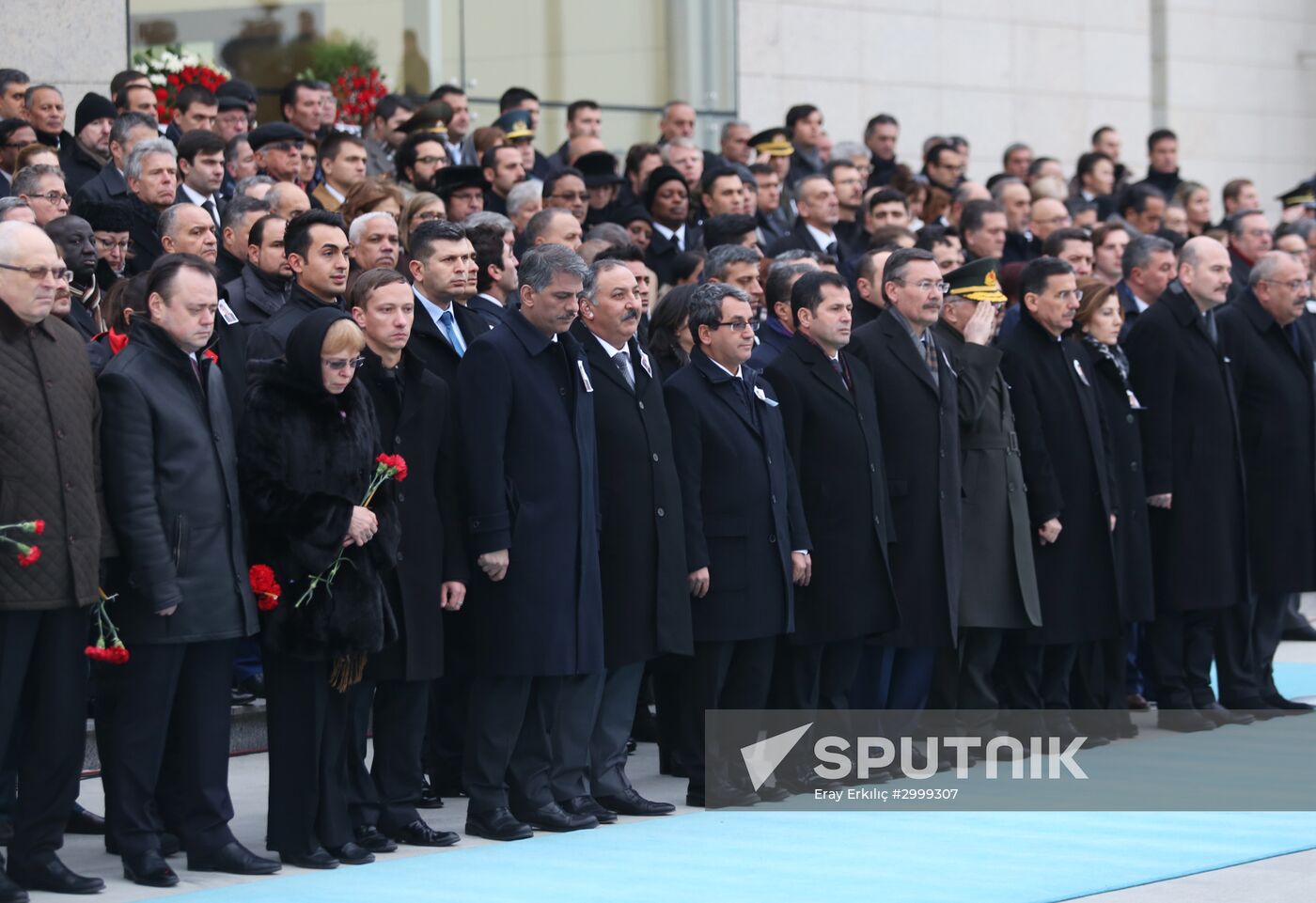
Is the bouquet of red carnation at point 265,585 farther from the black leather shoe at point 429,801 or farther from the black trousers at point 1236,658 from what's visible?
the black trousers at point 1236,658

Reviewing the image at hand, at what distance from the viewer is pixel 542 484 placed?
345 inches

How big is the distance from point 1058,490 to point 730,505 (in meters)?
2.17

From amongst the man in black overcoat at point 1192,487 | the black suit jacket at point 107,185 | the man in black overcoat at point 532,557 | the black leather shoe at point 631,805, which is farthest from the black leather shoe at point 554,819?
the black suit jacket at point 107,185

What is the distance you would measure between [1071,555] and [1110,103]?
47.5 feet

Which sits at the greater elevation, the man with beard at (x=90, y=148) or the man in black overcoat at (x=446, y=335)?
the man with beard at (x=90, y=148)

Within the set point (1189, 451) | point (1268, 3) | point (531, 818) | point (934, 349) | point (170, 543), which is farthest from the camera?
point (1268, 3)

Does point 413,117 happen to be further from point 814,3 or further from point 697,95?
point 814,3

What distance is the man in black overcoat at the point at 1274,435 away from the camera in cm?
1184

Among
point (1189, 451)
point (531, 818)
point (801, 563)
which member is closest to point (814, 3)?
point (1189, 451)

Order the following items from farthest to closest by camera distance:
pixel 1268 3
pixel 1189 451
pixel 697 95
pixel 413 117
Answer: pixel 1268 3
pixel 697 95
pixel 413 117
pixel 1189 451

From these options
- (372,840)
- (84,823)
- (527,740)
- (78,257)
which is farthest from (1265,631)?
(78,257)

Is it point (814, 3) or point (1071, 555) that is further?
point (814, 3)

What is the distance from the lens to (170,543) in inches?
307

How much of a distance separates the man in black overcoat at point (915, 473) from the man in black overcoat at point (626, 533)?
147cm
